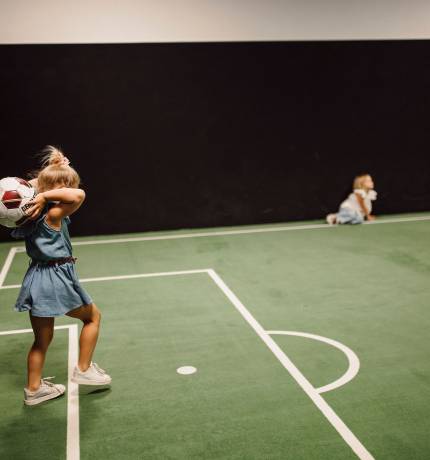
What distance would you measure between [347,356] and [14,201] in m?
2.58

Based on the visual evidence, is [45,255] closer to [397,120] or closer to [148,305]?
[148,305]

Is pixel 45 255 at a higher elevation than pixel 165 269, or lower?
higher

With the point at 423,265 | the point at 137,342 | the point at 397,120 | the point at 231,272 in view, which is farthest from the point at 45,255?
the point at 397,120

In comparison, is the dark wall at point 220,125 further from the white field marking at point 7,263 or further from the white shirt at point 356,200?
the white field marking at point 7,263

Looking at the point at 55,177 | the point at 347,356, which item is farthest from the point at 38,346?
the point at 347,356

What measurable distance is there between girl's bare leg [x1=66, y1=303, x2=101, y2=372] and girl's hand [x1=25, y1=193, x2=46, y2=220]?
2.20 ft

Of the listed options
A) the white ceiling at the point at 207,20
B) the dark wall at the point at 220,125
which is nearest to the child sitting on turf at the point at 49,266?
the dark wall at the point at 220,125

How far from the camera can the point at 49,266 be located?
360 cm

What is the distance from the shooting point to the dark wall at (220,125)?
28.8 ft

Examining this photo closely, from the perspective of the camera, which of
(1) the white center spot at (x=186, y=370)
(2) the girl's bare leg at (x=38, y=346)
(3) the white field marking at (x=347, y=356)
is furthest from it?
(1) the white center spot at (x=186, y=370)

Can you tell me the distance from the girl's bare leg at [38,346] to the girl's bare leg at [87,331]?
0.54 feet

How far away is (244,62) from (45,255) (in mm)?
6445

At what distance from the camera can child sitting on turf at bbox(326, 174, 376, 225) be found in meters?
9.26

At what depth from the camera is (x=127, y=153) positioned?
9.09m
